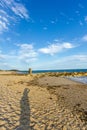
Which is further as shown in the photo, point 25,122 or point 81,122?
Result: point 81,122

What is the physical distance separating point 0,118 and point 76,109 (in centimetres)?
468

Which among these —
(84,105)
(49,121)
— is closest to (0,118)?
(49,121)

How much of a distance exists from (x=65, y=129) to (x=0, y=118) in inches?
114

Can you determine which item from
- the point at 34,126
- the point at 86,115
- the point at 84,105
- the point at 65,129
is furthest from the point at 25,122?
the point at 84,105

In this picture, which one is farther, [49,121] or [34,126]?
[49,121]

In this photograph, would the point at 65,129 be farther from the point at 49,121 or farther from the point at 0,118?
the point at 0,118

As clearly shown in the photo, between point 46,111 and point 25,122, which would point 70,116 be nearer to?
point 46,111

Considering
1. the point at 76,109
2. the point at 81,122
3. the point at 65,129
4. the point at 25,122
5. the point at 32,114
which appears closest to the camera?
the point at 65,129

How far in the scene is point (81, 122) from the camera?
7.53m

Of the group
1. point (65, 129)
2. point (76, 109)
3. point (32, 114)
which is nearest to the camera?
point (65, 129)

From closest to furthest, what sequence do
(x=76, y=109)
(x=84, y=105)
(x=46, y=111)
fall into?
(x=46, y=111)
(x=76, y=109)
(x=84, y=105)

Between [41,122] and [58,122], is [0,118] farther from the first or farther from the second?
[58,122]

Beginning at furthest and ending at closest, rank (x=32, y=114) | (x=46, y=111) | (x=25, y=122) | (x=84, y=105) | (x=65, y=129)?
(x=84, y=105)
(x=46, y=111)
(x=32, y=114)
(x=25, y=122)
(x=65, y=129)

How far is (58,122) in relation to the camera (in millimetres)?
7277
